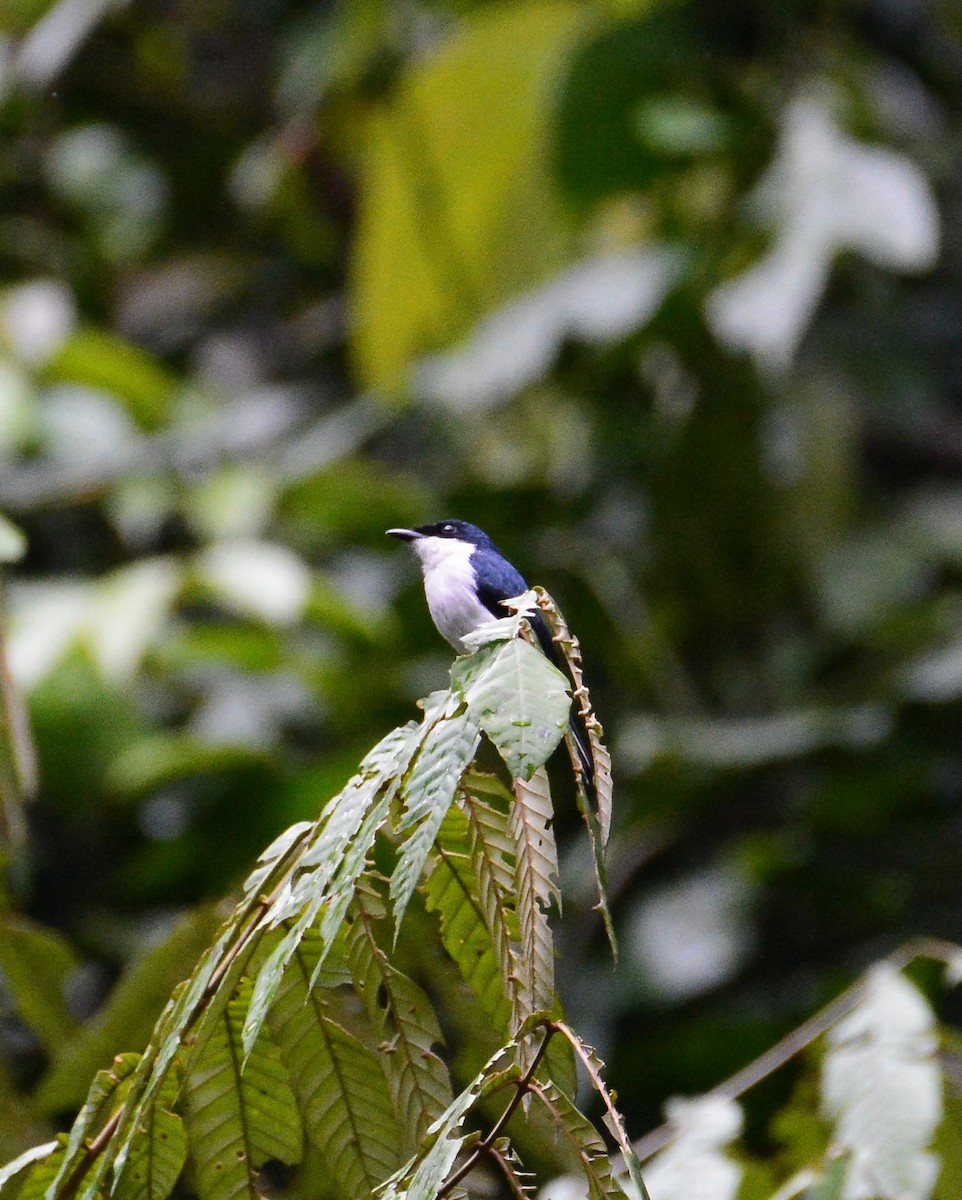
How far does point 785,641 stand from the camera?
471 centimetres

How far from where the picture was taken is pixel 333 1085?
4.02 feet

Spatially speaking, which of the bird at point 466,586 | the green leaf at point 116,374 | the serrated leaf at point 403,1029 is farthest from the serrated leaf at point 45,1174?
the green leaf at point 116,374

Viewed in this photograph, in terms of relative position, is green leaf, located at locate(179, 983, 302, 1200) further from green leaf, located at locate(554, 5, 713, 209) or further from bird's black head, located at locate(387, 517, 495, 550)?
green leaf, located at locate(554, 5, 713, 209)

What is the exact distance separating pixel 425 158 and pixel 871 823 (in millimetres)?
2632

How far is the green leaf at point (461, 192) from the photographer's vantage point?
4.87m

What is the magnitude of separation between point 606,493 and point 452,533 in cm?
272

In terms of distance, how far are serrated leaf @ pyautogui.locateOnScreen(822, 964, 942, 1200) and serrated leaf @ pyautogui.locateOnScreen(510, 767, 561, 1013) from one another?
53 cm

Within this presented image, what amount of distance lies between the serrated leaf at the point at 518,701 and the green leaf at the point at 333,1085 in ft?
1.06

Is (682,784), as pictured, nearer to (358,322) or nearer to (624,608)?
(624,608)

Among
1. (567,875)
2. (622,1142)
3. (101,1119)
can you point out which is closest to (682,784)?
(567,875)

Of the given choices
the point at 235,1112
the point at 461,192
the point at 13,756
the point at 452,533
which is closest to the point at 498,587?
the point at 452,533

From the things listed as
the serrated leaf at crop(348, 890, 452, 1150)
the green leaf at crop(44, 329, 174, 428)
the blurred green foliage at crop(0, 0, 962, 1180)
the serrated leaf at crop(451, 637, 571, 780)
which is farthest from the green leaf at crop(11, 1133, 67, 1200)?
the green leaf at crop(44, 329, 174, 428)

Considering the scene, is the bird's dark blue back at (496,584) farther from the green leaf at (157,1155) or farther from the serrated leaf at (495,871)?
the green leaf at (157,1155)

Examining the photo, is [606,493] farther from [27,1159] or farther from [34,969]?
[27,1159]
